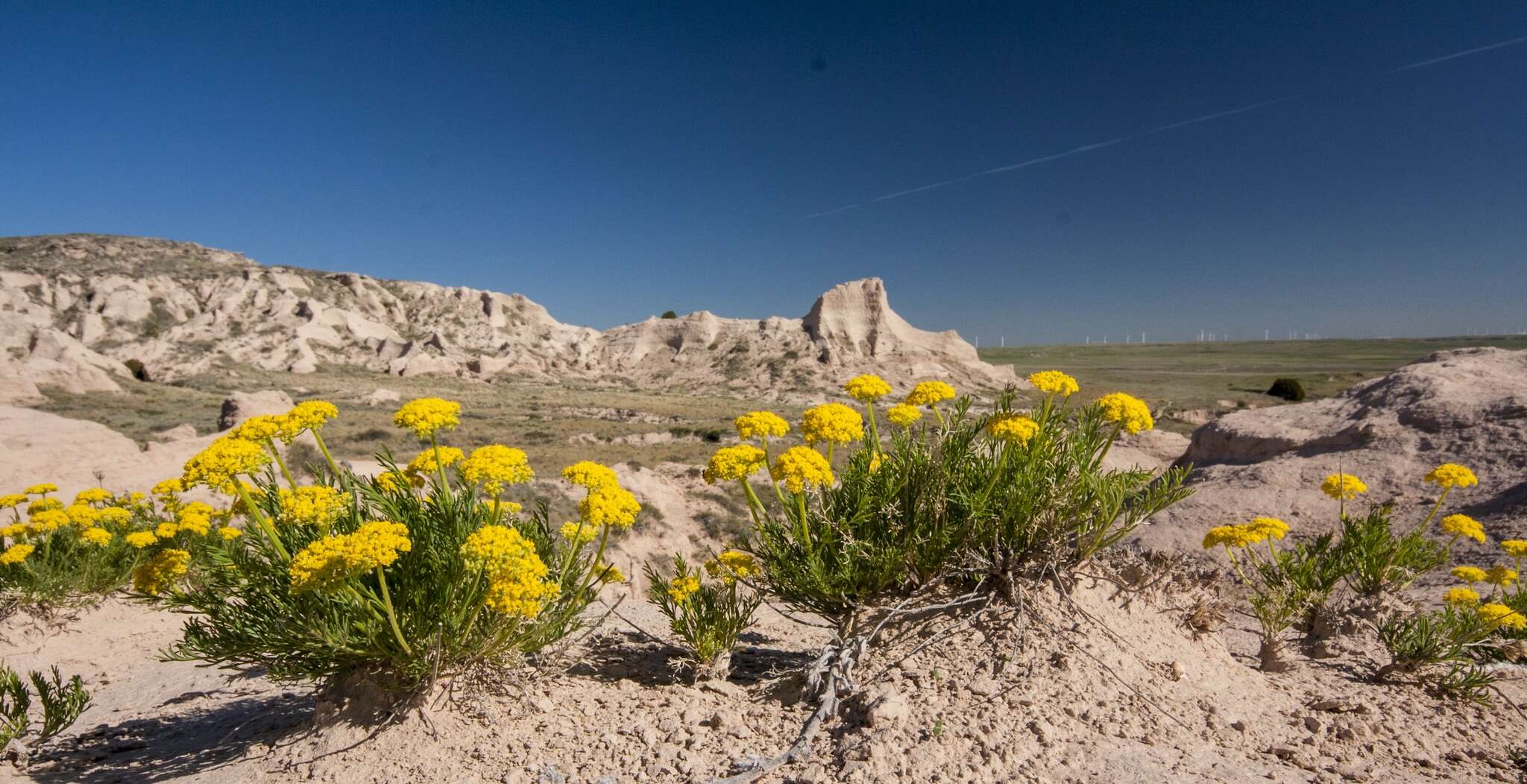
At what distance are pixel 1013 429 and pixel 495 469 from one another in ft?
9.61

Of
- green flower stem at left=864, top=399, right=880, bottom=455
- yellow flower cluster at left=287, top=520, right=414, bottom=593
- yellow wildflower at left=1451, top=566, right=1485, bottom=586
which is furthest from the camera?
yellow wildflower at left=1451, top=566, right=1485, bottom=586

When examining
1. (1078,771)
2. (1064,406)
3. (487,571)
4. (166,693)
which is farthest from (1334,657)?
(166,693)

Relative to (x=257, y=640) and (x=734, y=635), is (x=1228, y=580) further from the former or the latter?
(x=257, y=640)

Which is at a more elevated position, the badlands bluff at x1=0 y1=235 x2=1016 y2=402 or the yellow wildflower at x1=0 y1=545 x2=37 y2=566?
the badlands bluff at x1=0 y1=235 x2=1016 y2=402

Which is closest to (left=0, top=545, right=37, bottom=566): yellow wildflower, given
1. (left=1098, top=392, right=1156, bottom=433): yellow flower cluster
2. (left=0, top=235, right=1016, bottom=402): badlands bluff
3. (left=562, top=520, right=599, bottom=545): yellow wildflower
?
(left=562, top=520, right=599, bottom=545): yellow wildflower

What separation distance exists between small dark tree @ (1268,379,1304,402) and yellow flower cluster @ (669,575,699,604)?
52.4m

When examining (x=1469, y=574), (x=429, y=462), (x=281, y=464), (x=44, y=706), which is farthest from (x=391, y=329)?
(x=1469, y=574)

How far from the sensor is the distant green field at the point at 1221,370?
52188 mm

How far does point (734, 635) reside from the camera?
4320 millimetres

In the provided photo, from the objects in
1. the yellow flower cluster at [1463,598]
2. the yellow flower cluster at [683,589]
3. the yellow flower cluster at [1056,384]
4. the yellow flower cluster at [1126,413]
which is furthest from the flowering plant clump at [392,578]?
the yellow flower cluster at [1463,598]

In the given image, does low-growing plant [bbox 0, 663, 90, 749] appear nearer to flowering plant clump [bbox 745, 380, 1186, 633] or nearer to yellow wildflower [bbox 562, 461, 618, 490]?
yellow wildflower [bbox 562, 461, 618, 490]

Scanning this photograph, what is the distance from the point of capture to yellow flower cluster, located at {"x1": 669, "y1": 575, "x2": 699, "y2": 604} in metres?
4.20

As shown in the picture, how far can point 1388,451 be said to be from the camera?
34.4ft

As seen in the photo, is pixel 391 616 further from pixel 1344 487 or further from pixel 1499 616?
pixel 1344 487
